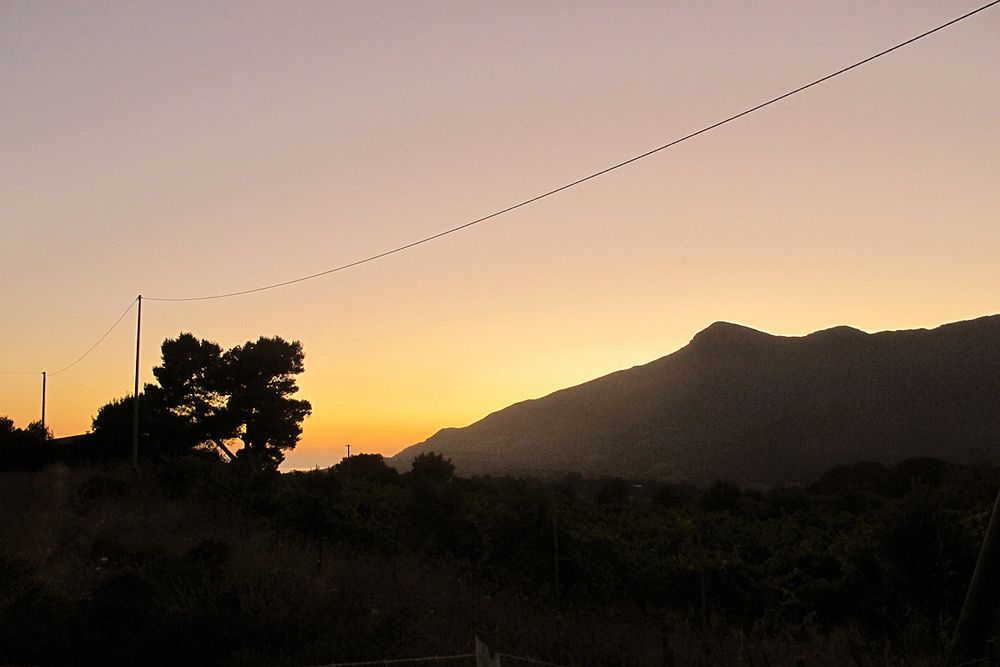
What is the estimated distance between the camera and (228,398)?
194 ft

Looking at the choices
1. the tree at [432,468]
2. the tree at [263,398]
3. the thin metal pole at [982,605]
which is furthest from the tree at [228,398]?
the thin metal pole at [982,605]

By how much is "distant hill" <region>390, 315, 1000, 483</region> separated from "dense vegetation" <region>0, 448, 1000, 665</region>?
49.0 m

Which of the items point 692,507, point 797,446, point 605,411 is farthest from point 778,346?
point 692,507

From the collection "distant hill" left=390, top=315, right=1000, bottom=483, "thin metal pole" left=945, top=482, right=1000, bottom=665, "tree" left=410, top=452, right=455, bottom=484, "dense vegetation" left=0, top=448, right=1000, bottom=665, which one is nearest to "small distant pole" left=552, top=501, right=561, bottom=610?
"dense vegetation" left=0, top=448, right=1000, bottom=665

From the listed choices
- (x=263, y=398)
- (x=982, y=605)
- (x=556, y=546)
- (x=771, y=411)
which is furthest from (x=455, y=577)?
(x=771, y=411)

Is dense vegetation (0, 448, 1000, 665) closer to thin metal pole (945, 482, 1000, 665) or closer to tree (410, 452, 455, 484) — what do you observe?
thin metal pole (945, 482, 1000, 665)

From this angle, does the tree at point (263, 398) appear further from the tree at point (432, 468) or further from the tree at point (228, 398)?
the tree at point (432, 468)

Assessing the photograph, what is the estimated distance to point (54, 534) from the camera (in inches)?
877

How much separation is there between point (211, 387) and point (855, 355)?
305 ft

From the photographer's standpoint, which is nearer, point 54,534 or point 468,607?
point 468,607

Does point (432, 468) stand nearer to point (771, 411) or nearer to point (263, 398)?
point (263, 398)

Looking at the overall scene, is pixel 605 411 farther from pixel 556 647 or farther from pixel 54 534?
pixel 556 647

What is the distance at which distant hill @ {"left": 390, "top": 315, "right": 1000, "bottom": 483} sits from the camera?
92938mm

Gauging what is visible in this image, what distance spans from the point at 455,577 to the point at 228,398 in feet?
144
